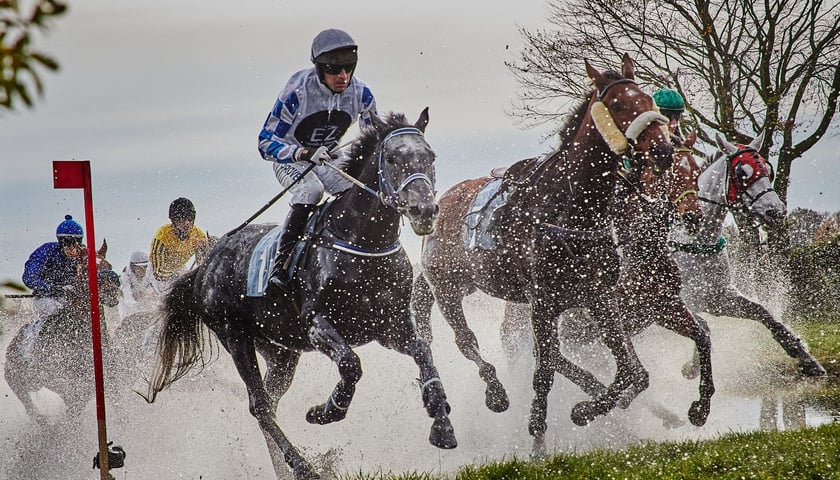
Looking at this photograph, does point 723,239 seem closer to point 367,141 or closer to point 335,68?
point 367,141

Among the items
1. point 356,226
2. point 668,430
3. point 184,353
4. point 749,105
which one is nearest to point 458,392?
point 668,430

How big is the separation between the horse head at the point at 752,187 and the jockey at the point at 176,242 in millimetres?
5875

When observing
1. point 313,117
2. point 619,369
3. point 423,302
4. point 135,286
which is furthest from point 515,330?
point 135,286

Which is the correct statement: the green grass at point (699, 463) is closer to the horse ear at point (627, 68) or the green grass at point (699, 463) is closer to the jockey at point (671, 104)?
the horse ear at point (627, 68)

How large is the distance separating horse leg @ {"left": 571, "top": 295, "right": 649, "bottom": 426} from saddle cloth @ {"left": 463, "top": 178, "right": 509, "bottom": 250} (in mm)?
1175

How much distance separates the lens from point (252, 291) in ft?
23.5

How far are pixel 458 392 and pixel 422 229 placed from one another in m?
3.88

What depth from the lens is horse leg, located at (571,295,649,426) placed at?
6980mm

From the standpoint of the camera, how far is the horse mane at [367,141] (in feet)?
20.8

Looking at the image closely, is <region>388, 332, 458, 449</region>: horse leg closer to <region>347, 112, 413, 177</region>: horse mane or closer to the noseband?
the noseband

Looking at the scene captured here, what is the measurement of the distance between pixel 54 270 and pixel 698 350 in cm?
645

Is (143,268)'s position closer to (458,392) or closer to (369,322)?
(458,392)

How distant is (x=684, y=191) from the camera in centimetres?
781

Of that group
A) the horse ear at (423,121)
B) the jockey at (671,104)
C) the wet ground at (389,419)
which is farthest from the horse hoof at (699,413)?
the horse ear at (423,121)
